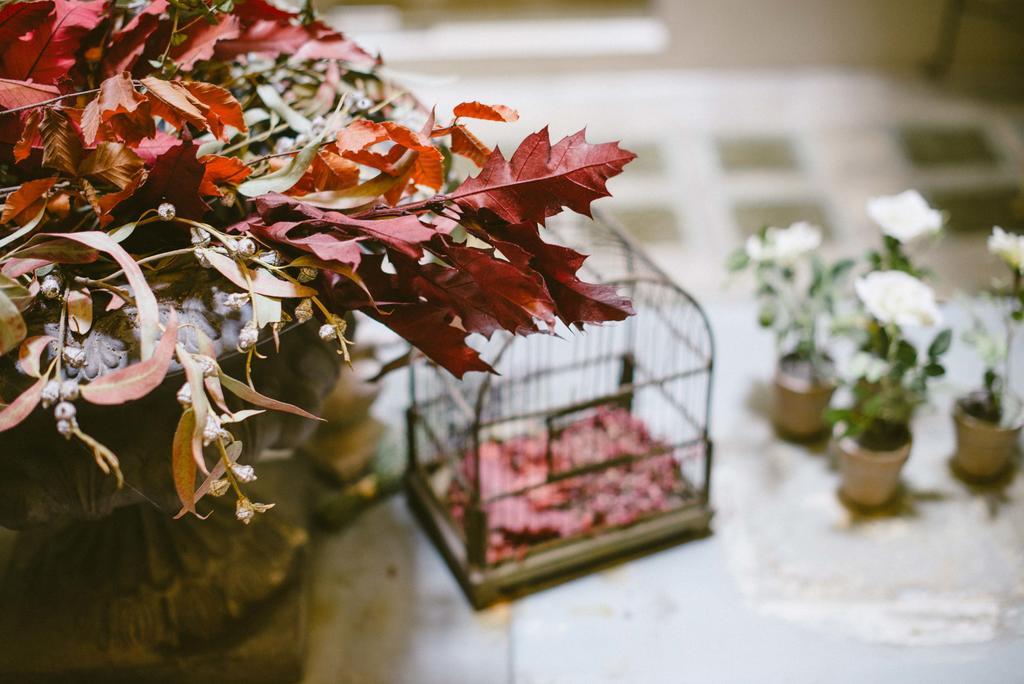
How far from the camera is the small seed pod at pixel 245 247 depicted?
1001mm

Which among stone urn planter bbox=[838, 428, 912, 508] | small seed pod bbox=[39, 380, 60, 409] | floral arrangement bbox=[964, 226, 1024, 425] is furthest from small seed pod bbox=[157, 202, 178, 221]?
floral arrangement bbox=[964, 226, 1024, 425]

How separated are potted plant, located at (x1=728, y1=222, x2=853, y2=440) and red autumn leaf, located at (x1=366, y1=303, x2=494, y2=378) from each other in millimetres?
1062

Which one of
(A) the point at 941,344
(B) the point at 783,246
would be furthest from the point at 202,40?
(A) the point at 941,344

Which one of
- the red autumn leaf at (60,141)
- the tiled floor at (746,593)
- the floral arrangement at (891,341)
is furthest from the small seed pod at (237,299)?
the floral arrangement at (891,341)

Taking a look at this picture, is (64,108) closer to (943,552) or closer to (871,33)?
(943,552)

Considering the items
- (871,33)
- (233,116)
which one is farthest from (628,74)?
(233,116)

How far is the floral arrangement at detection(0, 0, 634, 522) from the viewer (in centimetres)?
96

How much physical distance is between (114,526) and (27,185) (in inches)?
28.6

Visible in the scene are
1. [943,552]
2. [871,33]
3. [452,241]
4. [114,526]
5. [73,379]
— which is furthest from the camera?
[871,33]

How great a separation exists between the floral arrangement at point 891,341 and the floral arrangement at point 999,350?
0.33 feet

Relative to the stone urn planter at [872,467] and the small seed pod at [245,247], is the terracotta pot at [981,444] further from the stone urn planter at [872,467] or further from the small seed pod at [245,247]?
the small seed pod at [245,247]

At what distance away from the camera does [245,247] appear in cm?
100

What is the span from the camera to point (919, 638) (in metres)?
1.63

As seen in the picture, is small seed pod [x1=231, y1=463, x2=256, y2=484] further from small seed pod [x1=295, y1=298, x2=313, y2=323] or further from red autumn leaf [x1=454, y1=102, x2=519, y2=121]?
red autumn leaf [x1=454, y1=102, x2=519, y2=121]
